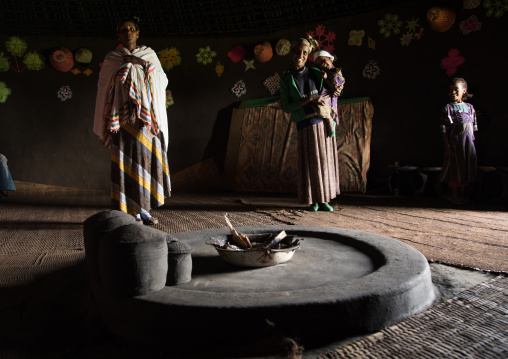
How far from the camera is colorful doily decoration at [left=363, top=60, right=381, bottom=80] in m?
6.13

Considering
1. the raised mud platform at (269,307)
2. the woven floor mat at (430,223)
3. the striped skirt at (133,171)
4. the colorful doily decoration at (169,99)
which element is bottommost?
the woven floor mat at (430,223)

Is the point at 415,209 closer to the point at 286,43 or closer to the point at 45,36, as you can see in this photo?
the point at 286,43

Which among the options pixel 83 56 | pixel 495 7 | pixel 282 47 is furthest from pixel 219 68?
pixel 495 7

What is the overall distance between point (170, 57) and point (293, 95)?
3510 mm

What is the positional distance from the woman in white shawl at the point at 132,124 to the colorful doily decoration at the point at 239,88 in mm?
3291

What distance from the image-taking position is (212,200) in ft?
18.9

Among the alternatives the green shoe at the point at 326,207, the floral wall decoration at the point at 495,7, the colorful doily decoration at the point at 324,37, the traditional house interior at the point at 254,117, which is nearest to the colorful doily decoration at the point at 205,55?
the traditional house interior at the point at 254,117

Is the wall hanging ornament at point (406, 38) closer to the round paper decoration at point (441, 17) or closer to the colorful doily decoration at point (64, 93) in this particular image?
the round paper decoration at point (441, 17)

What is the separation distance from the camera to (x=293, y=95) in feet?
14.4

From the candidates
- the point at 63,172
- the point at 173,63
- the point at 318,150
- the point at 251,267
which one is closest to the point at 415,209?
the point at 318,150

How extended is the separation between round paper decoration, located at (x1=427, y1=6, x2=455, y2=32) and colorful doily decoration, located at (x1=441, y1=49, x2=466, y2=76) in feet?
1.09

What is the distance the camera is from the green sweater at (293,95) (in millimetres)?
Result: 4336

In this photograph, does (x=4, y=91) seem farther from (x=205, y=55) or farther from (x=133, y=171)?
(x=133, y=171)

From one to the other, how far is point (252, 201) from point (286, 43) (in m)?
2.78
